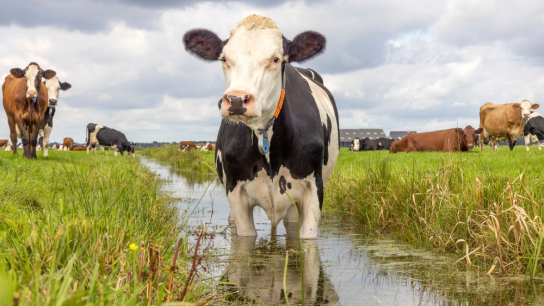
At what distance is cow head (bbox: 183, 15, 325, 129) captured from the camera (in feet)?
11.9

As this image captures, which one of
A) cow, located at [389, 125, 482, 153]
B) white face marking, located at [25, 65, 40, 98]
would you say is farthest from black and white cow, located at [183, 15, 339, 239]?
cow, located at [389, 125, 482, 153]

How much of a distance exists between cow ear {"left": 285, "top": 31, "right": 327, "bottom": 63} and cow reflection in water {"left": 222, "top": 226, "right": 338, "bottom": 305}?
1.83m

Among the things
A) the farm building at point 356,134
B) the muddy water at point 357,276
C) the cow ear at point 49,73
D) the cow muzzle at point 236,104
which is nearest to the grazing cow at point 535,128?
the cow ear at point 49,73

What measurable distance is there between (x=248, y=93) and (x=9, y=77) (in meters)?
15.8

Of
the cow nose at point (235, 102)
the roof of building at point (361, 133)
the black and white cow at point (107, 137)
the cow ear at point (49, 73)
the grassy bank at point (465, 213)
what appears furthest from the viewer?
the roof of building at point (361, 133)

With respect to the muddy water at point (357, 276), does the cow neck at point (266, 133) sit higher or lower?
higher

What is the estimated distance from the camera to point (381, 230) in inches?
236

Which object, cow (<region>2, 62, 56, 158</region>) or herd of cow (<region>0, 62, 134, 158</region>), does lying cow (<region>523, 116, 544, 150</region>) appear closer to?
herd of cow (<region>0, 62, 134, 158</region>)

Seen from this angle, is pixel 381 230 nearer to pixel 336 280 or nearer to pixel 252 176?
pixel 252 176

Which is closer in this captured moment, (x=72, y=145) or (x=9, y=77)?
(x=9, y=77)

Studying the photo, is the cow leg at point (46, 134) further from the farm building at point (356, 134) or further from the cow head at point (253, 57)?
the farm building at point (356, 134)

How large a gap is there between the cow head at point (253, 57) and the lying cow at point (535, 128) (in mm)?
22652

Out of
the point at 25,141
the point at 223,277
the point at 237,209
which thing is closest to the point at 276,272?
the point at 223,277

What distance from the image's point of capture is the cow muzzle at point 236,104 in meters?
3.54
